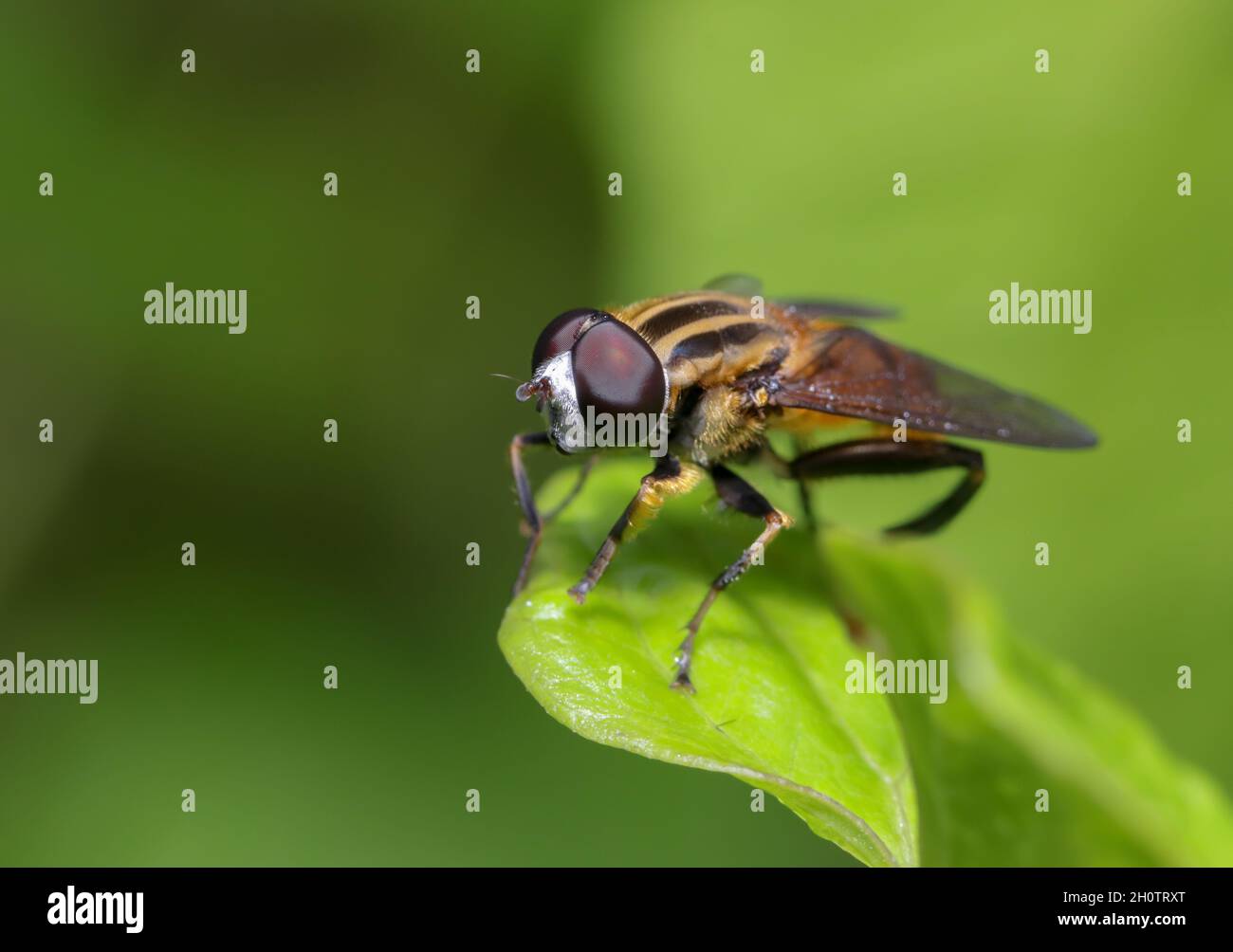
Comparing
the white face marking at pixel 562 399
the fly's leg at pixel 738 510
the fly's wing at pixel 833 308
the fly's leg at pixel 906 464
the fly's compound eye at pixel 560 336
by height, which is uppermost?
the fly's wing at pixel 833 308

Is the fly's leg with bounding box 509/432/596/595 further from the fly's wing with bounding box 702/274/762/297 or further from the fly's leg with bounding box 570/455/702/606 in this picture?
the fly's wing with bounding box 702/274/762/297

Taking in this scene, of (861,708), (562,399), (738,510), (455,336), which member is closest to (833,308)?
(738,510)

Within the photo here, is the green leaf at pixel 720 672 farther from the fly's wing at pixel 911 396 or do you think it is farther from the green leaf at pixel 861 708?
the fly's wing at pixel 911 396

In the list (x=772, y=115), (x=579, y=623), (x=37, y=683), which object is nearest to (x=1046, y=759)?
(x=579, y=623)

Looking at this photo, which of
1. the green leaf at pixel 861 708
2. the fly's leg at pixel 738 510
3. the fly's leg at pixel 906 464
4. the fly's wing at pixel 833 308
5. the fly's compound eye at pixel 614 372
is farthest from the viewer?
the fly's wing at pixel 833 308

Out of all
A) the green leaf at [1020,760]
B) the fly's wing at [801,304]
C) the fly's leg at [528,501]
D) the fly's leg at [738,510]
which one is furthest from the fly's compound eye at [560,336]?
the green leaf at [1020,760]

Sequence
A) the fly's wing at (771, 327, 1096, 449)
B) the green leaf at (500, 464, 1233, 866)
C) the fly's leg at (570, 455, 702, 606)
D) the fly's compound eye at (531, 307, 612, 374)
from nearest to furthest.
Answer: the green leaf at (500, 464, 1233, 866) → the fly's leg at (570, 455, 702, 606) → the fly's compound eye at (531, 307, 612, 374) → the fly's wing at (771, 327, 1096, 449)

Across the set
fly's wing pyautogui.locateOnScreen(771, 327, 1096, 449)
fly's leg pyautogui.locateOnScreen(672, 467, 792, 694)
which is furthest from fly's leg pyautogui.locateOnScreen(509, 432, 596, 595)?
fly's wing pyautogui.locateOnScreen(771, 327, 1096, 449)
